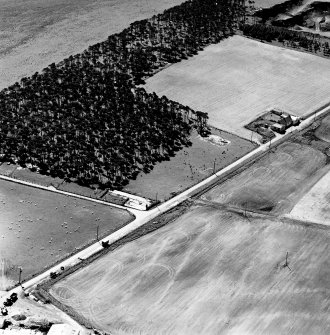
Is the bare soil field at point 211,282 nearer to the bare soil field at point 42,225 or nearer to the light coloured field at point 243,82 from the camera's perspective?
the bare soil field at point 42,225

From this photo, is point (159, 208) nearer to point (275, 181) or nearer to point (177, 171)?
point (177, 171)

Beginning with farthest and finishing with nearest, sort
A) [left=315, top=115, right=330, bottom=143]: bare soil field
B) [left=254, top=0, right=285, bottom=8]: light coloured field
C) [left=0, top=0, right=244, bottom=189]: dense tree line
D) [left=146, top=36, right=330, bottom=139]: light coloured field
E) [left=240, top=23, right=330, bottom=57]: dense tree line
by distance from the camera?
[left=254, top=0, right=285, bottom=8]: light coloured field < [left=240, top=23, right=330, bottom=57]: dense tree line < [left=146, top=36, right=330, bottom=139]: light coloured field < [left=315, top=115, right=330, bottom=143]: bare soil field < [left=0, top=0, right=244, bottom=189]: dense tree line

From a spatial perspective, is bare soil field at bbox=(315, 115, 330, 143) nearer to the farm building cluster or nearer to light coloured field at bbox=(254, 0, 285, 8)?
the farm building cluster

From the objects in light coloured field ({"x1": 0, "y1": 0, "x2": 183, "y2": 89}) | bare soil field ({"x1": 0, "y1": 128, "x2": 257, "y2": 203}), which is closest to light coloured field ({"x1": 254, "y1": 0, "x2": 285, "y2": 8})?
light coloured field ({"x1": 0, "y1": 0, "x2": 183, "y2": 89})

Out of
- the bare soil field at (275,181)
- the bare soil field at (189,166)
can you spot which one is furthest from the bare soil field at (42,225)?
the bare soil field at (275,181)

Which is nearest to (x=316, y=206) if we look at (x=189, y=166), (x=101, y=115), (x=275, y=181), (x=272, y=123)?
(x=275, y=181)

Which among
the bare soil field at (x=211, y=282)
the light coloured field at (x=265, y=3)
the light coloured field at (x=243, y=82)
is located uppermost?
the light coloured field at (x=265, y=3)
